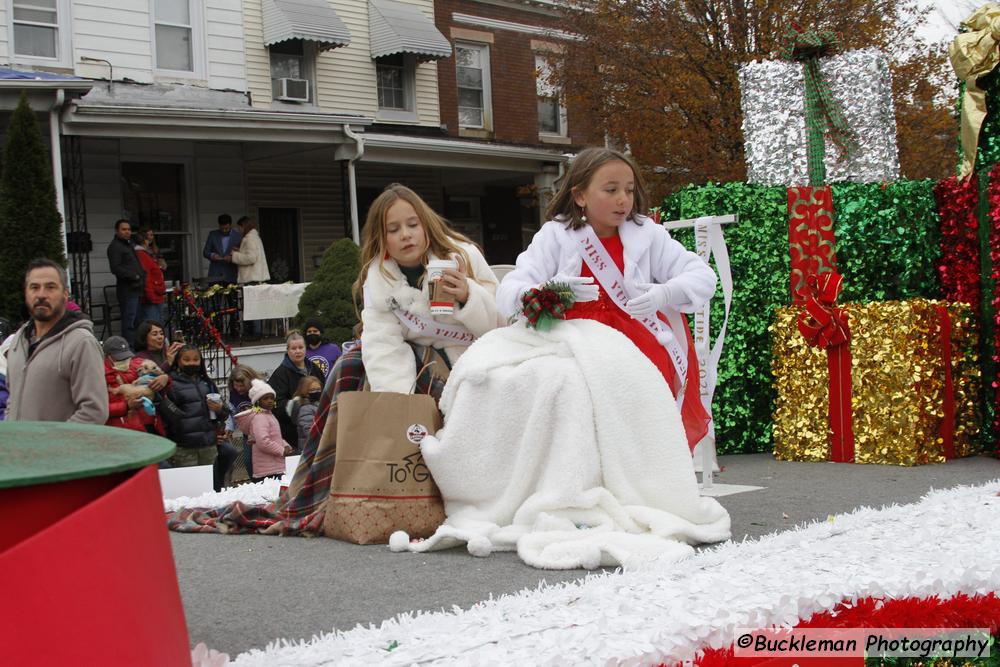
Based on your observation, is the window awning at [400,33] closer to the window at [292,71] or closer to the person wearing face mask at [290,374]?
the window at [292,71]

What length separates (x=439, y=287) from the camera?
16.5ft

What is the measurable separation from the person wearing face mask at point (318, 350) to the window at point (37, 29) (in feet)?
26.1

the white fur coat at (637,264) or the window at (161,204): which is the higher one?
the window at (161,204)

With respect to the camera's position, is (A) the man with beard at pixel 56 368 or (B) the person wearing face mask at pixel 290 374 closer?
(A) the man with beard at pixel 56 368

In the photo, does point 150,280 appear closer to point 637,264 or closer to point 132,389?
point 132,389

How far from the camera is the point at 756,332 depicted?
312 inches

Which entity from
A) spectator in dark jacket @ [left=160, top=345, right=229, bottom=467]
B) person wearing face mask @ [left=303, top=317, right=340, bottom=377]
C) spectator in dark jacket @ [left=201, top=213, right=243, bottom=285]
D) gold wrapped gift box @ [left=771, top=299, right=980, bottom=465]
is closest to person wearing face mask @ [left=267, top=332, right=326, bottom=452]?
person wearing face mask @ [left=303, top=317, right=340, bottom=377]

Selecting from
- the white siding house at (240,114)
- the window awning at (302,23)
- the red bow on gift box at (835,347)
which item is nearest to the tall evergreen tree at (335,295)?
the white siding house at (240,114)

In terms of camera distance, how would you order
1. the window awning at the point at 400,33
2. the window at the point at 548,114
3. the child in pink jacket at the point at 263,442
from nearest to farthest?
the child in pink jacket at the point at 263,442 < the window awning at the point at 400,33 < the window at the point at 548,114

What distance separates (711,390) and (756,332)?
5.78 ft

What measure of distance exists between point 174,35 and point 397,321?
43.8ft

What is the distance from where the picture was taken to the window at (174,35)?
1672 centimetres

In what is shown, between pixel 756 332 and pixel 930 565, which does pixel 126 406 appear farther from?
pixel 930 565

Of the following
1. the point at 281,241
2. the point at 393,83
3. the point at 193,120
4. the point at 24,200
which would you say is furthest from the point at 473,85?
the point at 24,200
